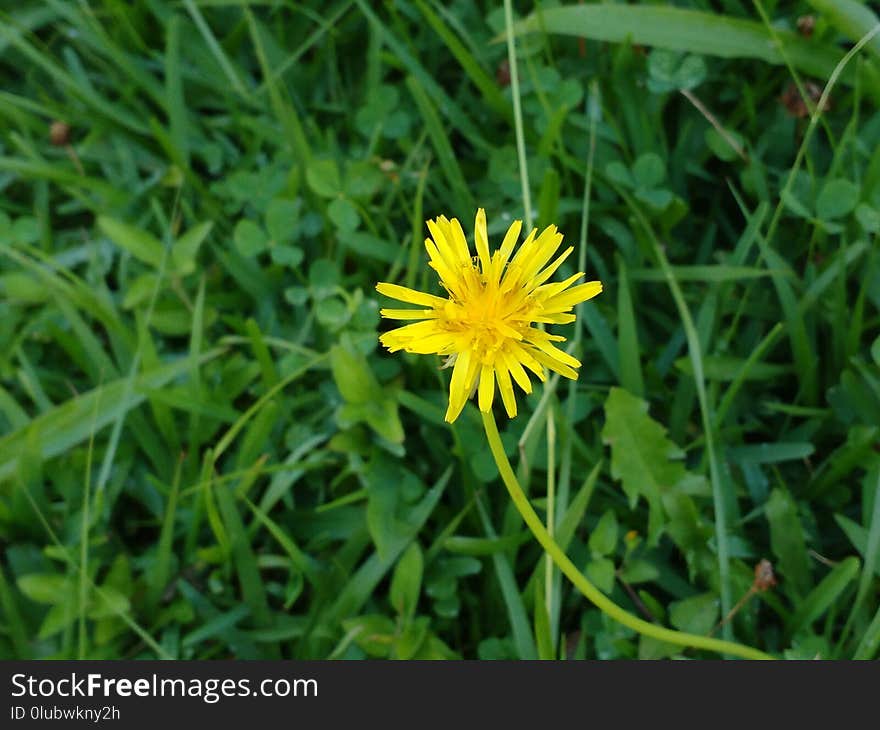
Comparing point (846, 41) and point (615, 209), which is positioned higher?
point (846, 41)

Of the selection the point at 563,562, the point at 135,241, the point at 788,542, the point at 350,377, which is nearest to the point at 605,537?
the point at 788,542

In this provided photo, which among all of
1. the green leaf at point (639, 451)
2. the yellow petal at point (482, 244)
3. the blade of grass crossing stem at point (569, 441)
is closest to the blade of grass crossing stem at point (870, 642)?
the green leaf at point (639, 451)

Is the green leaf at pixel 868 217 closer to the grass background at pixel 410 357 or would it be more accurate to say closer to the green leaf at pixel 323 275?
the grass background at pixel 410 357

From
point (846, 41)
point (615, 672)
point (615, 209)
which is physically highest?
point (846, 41)

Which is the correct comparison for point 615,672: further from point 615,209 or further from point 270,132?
point 270,132

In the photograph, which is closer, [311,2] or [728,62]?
[728,62]

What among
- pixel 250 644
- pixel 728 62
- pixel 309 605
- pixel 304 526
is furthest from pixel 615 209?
pixel 250 644
